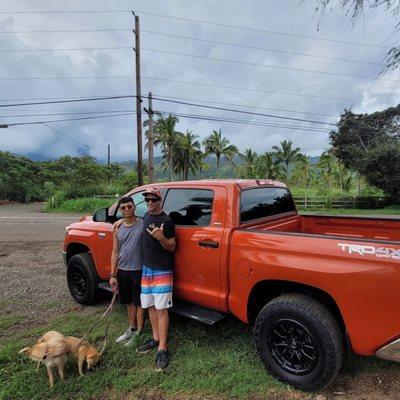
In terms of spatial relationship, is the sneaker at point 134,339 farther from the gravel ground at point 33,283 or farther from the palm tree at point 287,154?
the palm tree at point 287,154

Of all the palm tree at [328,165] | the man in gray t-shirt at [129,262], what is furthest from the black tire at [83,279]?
the palm tree at [328,165]

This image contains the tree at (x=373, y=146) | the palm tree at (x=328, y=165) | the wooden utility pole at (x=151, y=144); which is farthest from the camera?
the palm tree at (x=328, y=165)

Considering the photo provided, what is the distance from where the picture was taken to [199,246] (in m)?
3.66

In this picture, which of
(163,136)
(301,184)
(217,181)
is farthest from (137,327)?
(301,184)

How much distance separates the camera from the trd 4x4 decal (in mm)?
2596

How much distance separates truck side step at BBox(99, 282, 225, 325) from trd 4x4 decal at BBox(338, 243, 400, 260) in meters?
1.42

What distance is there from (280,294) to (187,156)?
150ft

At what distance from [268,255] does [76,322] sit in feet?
9.10

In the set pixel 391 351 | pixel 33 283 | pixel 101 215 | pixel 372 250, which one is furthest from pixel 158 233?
pixel 33 283

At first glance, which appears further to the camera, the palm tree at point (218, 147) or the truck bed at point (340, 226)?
the palm tree at point (218, 147)

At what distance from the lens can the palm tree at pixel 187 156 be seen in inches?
1844

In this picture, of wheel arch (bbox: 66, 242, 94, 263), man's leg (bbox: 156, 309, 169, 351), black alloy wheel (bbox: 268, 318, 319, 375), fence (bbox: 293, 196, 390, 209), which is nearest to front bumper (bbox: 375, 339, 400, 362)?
black alloy wheel (bbox: 268, 318, 319, 375)

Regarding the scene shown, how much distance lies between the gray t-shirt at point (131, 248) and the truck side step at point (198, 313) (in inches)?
23.1

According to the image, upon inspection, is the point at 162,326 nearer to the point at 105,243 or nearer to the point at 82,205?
the point at 105,243
